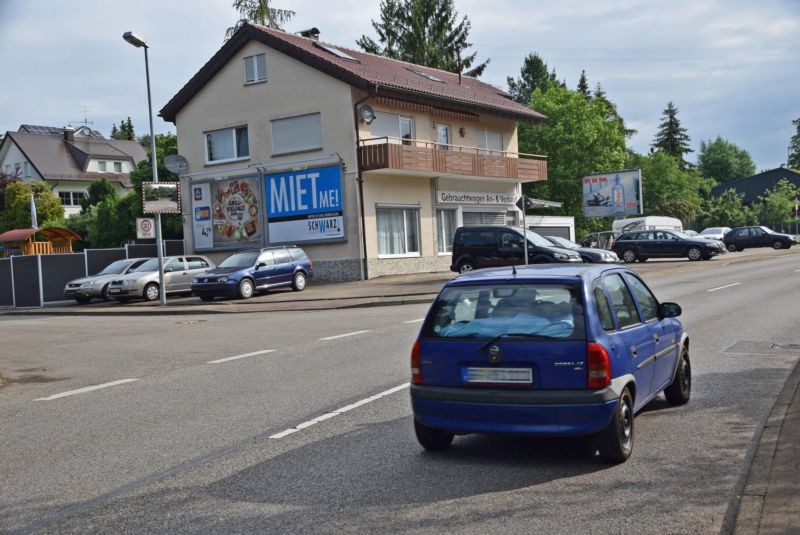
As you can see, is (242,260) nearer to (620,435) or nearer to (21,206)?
(620,435)

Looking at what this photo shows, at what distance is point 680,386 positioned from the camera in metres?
7.74

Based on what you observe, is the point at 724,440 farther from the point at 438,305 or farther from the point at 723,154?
the point at 723,154

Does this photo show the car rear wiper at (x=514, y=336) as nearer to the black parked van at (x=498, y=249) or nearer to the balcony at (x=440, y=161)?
the black parked van at (x=498, y=249)

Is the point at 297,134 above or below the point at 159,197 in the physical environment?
above

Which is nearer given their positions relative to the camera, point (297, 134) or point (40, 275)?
point (40, 275)

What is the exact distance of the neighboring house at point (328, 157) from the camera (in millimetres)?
31922

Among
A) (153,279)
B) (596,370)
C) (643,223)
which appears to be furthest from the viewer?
(643,223)

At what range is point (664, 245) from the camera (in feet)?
125

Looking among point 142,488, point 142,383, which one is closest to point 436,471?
point 142,488

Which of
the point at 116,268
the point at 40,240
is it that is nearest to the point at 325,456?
the point at 116,268

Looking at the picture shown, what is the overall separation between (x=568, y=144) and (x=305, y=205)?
104 feet

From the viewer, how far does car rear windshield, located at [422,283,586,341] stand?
587 centimetres

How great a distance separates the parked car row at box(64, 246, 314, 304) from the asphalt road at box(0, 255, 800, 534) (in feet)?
44.0

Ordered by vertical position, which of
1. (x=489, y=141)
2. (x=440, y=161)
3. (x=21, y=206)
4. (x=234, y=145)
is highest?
A: (x=489, y=141)
